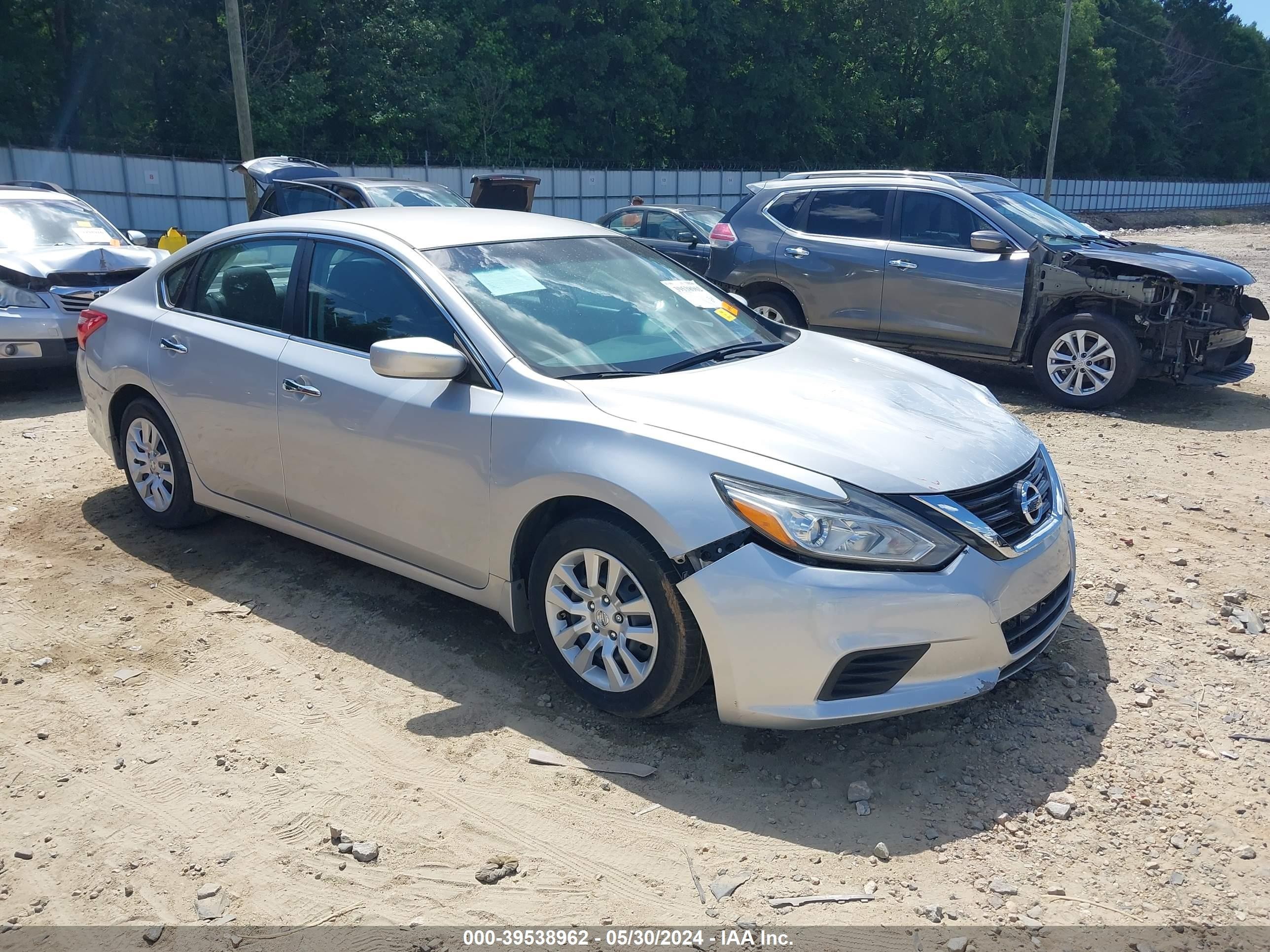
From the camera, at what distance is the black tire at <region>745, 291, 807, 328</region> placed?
9617 mm

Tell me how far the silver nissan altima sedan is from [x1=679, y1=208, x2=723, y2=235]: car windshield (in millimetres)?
9646

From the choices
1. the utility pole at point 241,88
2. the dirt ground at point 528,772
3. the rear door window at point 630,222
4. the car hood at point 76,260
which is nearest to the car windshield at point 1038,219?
the dirt ground at point 528,772

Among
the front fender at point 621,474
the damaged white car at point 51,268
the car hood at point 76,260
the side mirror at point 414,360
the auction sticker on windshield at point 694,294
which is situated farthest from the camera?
the car hood at point 76,260

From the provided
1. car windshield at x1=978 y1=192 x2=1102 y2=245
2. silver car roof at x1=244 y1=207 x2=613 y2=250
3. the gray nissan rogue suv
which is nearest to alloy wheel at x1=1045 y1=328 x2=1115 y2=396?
the gray nissan rogue suv

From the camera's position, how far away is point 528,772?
11.4ft

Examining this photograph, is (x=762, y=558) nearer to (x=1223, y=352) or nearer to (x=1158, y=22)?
(x=1223, y=352)

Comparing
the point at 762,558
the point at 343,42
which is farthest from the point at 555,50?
the point at 762,558

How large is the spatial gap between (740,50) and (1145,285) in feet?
128

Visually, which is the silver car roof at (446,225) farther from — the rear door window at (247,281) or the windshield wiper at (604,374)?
the windshield wiper at (604,374)

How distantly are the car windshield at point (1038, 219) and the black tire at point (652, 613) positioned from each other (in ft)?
21.0

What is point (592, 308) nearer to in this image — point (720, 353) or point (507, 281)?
point (507, 281)

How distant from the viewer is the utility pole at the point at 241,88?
16984 mm

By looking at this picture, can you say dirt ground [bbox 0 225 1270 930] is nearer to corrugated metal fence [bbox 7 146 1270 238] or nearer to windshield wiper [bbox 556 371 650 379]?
windshield wiper [bbox 556 371 650 379]

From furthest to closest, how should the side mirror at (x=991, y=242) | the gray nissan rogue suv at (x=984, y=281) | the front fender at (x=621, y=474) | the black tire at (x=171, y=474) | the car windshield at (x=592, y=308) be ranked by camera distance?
the side mirror at (x=991, y=242)
the gray nissan rogue suv at (x=984, y=281)
the black tire at (x=171, y=474)
the car windshield at (x=592, y=308)
the front fender at (x=621, y=474)
